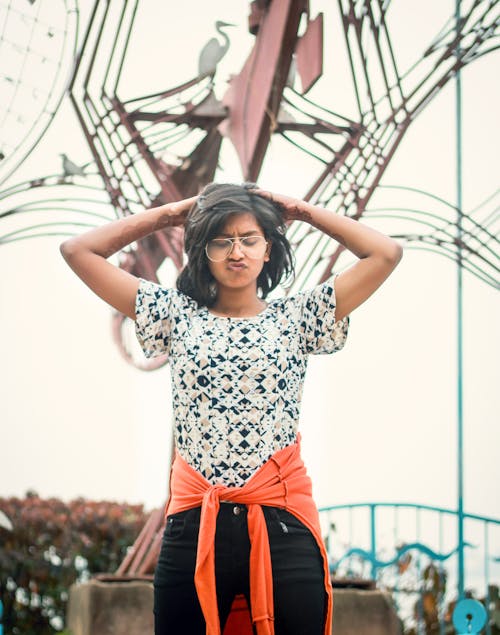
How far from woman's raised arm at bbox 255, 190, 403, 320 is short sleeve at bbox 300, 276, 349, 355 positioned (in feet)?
0.06

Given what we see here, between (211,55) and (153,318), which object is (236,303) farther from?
(211,55)

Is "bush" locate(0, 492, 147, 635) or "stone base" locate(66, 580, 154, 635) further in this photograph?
"bush" locate(0, 492, 147, 635)

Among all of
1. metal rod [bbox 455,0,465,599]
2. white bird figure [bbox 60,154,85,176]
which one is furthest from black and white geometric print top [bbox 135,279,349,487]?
white bird figure [bbox 60,154,85,176]

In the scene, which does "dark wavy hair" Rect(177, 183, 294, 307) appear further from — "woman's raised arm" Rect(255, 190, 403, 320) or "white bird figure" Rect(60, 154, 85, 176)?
"white bird figure" Rect(60, 154, 85, 176)

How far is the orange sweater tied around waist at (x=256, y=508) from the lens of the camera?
1.74 metres

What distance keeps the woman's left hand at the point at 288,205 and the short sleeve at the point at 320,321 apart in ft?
0.55

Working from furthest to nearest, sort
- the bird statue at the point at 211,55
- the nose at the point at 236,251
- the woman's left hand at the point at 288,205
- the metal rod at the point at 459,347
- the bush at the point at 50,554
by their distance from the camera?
the bush at the point at 50,554
the bird statue at the point at 211,55
the metal rod at the point at 459,347
the woman's left hand at the point at 288,205
the nose at the point at 236,251

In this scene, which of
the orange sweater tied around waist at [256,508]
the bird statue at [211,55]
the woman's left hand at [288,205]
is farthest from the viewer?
the bird statue at [211,55]

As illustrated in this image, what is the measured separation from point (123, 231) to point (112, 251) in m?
0.05

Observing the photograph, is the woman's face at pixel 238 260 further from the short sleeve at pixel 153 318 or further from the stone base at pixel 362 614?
the stone base at pixel 362 614

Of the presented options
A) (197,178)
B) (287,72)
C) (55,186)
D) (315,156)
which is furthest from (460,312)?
(55,186)

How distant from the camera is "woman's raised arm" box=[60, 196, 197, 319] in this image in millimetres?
1991

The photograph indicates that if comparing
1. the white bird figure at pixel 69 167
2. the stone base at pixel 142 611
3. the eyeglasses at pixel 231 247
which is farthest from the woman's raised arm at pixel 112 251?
the stone base at pixel 142 611

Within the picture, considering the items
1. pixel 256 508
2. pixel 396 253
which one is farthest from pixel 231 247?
pixel 256 508
